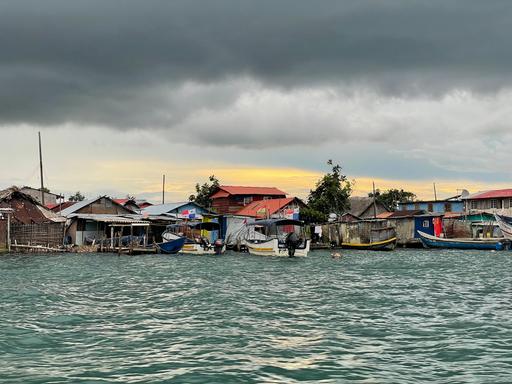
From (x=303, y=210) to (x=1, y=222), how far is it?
1135 inches

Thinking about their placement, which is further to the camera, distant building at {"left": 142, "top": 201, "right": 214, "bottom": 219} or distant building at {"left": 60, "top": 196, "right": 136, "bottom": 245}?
distant building at {"left": 142, "top": 201, "right": 214, "bottom": 219}

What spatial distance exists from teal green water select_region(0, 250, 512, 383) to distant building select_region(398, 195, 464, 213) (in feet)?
163

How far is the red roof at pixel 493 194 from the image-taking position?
6450 cm

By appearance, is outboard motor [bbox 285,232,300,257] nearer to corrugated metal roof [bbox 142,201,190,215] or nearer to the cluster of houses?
the cluster of houses

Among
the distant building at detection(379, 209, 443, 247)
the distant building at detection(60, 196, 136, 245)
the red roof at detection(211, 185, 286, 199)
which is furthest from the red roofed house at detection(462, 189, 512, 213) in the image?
the distant building at detection(60, 196, 136, 245)

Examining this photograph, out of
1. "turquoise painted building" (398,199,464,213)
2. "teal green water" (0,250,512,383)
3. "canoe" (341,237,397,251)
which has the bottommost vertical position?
"teal green water" (0,250,512,383)

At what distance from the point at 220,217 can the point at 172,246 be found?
35.7 ft

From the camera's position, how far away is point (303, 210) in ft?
185

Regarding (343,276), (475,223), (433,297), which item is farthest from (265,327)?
(475,223)

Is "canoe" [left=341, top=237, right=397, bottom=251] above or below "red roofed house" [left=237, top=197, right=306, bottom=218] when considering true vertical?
below

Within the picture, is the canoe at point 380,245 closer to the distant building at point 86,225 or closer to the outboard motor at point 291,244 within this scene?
the outboard motor at point 291,244

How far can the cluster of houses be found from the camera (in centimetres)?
4416

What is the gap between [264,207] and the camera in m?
61.3

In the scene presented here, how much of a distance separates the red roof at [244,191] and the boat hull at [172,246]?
25.8 m
